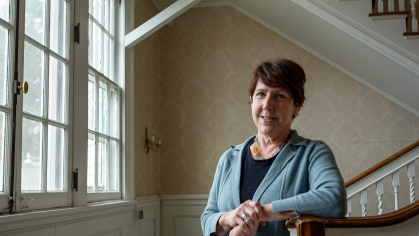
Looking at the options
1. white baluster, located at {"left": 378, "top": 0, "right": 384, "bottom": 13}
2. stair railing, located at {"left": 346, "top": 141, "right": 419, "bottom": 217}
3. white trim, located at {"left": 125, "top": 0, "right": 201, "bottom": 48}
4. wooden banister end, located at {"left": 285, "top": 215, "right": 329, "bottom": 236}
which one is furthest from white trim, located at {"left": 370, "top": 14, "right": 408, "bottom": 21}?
wooden banister end, located at {"left": 285, "top": 215, "right": 329, "bottom": 236}

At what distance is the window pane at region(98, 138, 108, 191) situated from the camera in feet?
9.84

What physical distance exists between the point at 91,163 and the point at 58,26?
38.4 inches

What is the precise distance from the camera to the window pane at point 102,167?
3000mm

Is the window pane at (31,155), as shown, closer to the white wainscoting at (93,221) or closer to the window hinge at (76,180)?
the white wainscoting at (93,221)

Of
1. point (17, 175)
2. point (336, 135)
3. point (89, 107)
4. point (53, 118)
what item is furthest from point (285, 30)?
point (17, 175)

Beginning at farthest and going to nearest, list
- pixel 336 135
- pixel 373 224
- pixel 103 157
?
pixel 336 135
pixel 103 157
pixel 373 224

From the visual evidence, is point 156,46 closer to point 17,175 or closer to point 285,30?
point 285,30

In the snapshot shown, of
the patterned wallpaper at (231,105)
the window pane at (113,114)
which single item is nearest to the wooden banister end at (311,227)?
the window pane at (113,114)

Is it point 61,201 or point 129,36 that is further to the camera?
point 129,36

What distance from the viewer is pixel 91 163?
9.20 feet

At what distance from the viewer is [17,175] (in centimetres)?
183

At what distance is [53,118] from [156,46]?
98.0 inches

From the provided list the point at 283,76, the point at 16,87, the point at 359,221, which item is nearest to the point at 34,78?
the point at 16,87

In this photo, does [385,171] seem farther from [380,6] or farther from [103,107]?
[103,107]
